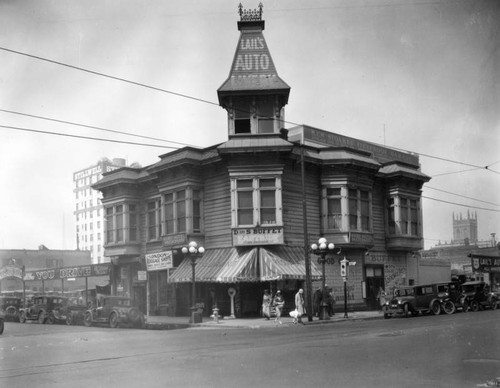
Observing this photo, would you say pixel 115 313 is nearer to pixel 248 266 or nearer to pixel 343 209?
pixel 248 266

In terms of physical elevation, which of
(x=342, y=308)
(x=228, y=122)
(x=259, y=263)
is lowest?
(x=342, y=308)

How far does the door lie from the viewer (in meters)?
35.6

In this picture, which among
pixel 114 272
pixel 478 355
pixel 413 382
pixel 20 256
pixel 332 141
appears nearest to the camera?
pixel 413 382

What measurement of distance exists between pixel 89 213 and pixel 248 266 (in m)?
116

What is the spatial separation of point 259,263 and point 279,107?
28.4ft

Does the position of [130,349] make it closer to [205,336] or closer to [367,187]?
[205,336]

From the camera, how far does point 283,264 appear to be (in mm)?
29453

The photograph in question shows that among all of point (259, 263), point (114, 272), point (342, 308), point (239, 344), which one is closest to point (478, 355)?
point (239, 344)

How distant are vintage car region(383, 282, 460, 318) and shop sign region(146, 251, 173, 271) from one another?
12.6 metres

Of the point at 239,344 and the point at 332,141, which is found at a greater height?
the point at 332,141

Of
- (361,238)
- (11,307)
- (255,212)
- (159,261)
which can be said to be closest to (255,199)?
(255,212)

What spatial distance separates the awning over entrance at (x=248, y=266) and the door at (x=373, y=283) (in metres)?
6.06

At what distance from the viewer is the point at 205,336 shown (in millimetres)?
19859

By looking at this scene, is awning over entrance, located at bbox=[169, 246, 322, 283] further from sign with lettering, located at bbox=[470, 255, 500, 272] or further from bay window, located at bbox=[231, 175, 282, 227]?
sign with lettering, located at bbox=[470, 255, 500, 272]
